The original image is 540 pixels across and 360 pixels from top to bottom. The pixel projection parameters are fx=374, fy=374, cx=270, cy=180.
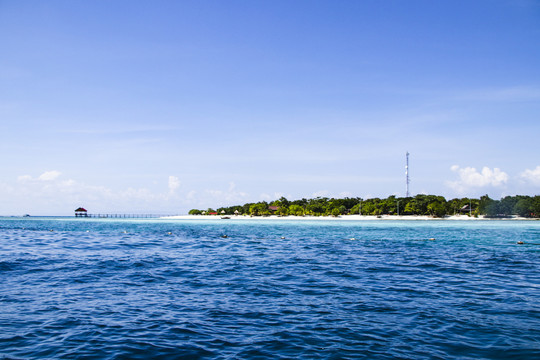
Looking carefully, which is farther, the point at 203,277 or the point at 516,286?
the point at 203,277

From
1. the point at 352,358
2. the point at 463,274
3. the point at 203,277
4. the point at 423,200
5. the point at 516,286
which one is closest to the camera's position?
the point at 352,358

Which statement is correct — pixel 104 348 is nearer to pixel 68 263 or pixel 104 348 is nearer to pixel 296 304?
pixel 296 304

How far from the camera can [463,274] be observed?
22922 mm

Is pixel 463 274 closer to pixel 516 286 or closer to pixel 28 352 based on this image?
pixel 516 286

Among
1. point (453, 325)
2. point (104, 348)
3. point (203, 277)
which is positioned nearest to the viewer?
point (104, 348)

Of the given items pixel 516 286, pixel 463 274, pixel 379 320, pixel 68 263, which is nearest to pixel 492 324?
pixel 379 320

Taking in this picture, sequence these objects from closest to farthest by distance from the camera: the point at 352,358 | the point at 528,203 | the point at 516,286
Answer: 1. the point at 352,358
2. the point at 516,286
3. the point at 528,203

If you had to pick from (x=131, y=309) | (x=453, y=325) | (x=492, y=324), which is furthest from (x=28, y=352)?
(x=492, y=324)

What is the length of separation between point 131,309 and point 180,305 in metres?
1.85

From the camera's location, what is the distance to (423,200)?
198750mm

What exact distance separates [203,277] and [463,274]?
51.7 ft

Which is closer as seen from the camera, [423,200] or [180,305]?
[180,305]

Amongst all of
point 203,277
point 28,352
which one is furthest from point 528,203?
point 28,352

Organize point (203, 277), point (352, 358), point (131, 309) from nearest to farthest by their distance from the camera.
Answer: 1. point (352, 358)
2. point (131, 309)
3. point (203, 277)
